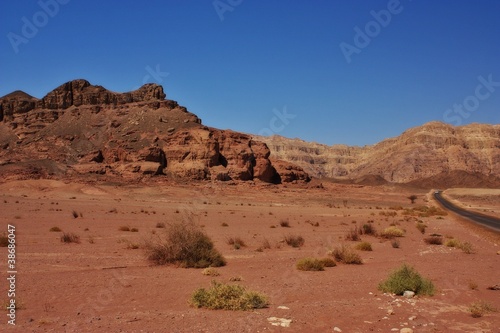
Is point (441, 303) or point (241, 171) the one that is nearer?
point (441, 303)

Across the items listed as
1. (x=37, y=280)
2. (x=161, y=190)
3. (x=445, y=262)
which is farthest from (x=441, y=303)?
(x=161, y=190)

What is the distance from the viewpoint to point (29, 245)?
15523 millimetres

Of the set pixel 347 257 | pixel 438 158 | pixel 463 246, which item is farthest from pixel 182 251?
pixel 438 158

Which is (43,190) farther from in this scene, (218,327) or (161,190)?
(218,327)

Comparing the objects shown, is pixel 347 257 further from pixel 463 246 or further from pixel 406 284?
pixel 463 246

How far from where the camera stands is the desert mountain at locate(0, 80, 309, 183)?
2758 inches

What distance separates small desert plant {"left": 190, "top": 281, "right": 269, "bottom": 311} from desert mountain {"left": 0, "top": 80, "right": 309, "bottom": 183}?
6095 centimetres

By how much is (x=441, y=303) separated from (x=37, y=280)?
850cm

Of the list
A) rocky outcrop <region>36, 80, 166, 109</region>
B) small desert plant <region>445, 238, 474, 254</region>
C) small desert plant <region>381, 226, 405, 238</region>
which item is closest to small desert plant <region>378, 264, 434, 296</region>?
small desert plant <region>445, 238, 474, 254</region>

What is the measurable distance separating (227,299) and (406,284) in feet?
12.8

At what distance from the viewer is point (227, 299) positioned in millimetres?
7730

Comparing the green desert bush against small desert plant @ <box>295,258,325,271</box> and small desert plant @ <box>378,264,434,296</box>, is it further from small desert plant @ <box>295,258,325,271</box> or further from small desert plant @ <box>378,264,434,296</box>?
small desert plant @ <box>378,264,434,296</box>

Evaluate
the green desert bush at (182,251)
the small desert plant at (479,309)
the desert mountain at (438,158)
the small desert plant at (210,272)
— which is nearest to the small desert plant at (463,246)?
the small desert plant at (479,309)

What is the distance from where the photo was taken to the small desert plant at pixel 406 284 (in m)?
9.06
